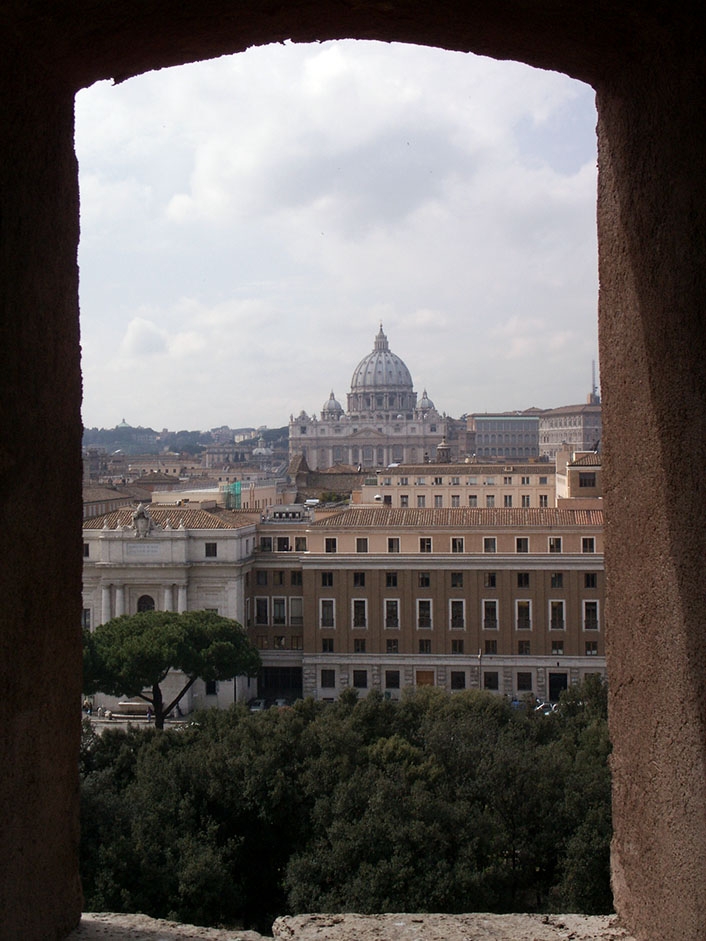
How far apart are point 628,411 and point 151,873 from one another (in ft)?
27.0

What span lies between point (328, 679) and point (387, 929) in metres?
23.3

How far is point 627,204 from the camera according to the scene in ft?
7.38

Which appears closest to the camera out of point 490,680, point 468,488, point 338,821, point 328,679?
point 338,821

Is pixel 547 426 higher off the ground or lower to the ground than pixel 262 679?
higher

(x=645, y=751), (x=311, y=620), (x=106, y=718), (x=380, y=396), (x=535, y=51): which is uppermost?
(x=380, y=396)

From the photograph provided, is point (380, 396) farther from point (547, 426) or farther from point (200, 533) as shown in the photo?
point (200, 533)

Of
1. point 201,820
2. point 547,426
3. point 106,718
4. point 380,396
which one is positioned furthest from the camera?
point 380,396

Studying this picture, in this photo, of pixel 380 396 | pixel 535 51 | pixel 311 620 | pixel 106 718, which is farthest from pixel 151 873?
pixel 380 396

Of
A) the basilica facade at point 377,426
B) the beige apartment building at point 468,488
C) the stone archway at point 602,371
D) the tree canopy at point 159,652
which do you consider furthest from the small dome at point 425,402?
the stone archway at point 602,371

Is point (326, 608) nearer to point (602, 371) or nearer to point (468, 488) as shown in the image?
point (468, 488)

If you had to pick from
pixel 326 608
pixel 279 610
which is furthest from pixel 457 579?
pixel 279 610

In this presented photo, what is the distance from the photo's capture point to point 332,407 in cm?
12412

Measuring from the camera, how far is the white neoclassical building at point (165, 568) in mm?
26250

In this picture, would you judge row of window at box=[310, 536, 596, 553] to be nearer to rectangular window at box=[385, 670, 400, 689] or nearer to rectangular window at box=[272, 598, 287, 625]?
rectangular window at box=[272, 598, 287, 625]
